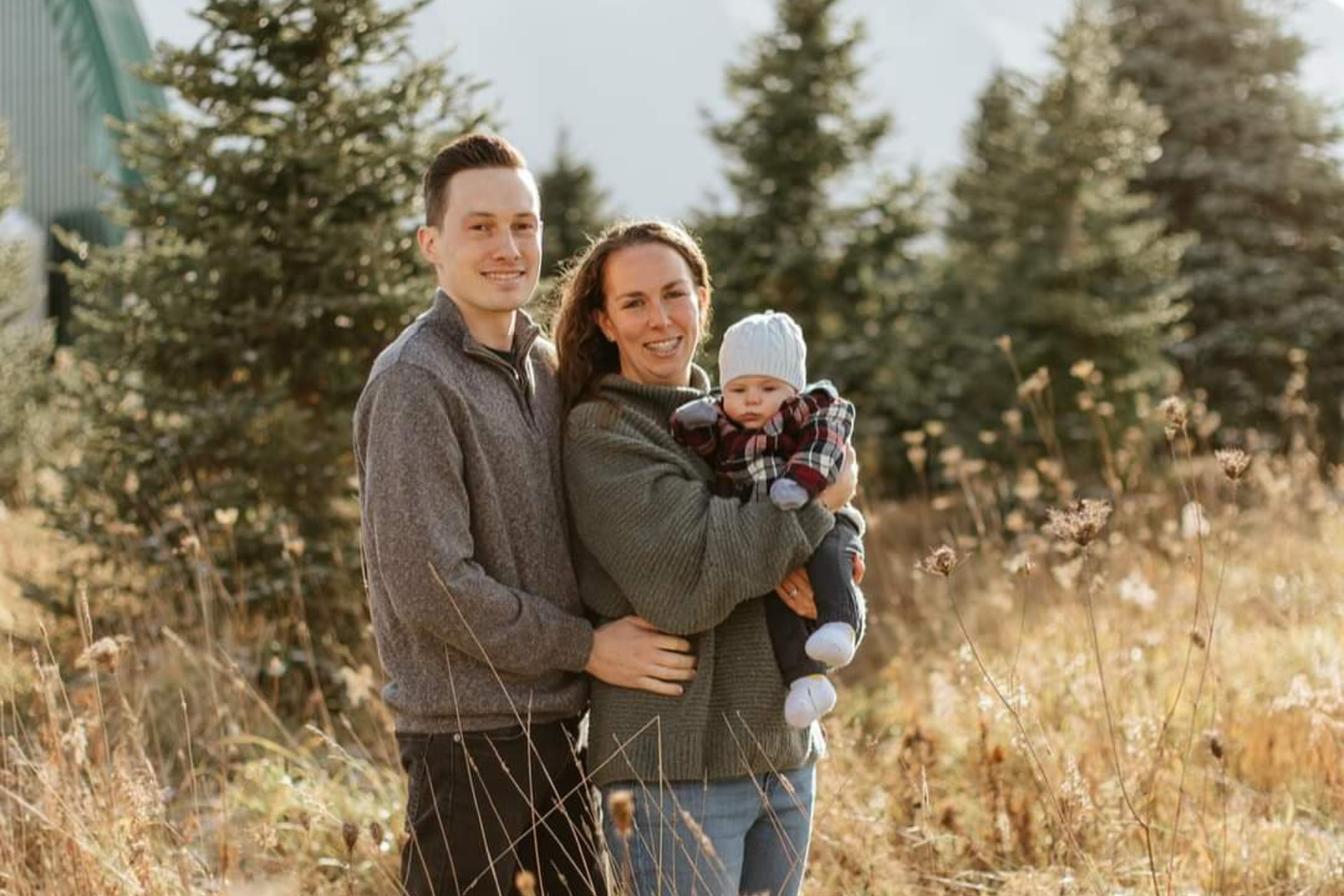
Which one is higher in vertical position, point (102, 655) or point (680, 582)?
point (680, 582)

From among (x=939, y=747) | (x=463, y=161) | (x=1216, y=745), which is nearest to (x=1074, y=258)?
(x=939, y=747)

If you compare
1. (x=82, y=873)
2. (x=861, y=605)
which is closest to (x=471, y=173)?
(x=861, y=605)

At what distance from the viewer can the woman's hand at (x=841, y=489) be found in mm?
2711

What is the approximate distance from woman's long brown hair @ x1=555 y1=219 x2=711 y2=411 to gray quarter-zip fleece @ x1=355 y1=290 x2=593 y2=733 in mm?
104

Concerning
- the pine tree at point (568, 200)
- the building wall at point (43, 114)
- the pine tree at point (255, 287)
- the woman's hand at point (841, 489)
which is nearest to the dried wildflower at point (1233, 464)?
the woman's hand at point (841, 489)

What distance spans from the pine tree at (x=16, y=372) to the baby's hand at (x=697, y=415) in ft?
29.7

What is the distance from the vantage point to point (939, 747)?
4.56m

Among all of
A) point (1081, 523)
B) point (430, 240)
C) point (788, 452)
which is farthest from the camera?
point (430, 240)

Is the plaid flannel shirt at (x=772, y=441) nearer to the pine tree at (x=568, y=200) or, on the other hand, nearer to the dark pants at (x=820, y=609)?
the dark pants at (x=820, y=609)

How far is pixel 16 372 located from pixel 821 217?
7342 millimetres

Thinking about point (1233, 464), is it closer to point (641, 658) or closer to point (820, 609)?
point (820, 609)

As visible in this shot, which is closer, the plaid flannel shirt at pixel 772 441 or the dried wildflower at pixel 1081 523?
the dried wildflower at pixel 1081 523

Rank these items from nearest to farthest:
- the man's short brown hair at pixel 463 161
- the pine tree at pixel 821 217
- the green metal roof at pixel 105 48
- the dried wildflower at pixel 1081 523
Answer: the dried wildflower at pixel 1081 523
the man's short brown hair at pixel 463 161
the pine tree at pixel 821 217
the green metal roof at pixel 105 48

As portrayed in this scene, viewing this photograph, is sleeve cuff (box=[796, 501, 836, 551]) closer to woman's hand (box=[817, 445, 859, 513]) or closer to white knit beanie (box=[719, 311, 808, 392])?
woman's hand (box=[817, 445, 859, 513])
